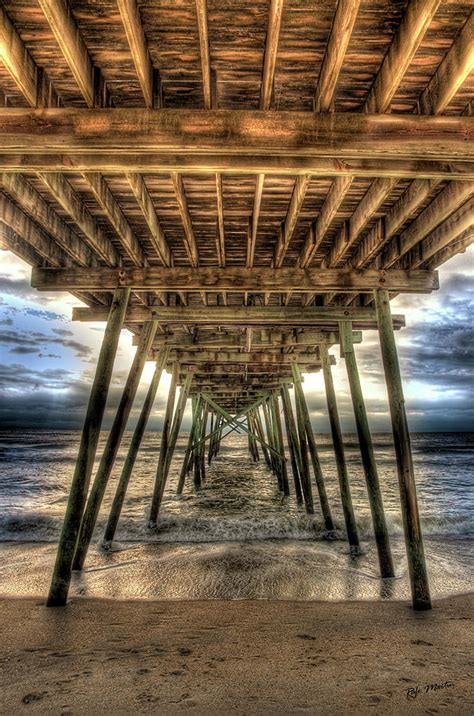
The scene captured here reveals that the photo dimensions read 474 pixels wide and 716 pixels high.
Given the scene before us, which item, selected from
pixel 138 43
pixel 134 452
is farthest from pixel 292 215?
pixel 134 452

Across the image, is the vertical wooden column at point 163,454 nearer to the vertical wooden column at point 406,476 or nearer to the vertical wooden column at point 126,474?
the vertical wooden column at point 126,474

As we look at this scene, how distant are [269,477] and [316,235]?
630 inches

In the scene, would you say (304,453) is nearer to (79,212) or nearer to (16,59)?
(79,212)

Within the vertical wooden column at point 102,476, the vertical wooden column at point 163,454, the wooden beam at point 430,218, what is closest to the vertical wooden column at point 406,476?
the wooden beam at point 430,218

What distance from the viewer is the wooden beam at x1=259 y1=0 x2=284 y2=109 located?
1.79 meters

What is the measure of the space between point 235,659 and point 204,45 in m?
3.79

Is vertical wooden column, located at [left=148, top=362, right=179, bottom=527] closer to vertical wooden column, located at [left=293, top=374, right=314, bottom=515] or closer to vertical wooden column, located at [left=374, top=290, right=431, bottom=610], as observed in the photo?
vertical wooden column, located at [left=293, top=374, right=314, bottom=515]

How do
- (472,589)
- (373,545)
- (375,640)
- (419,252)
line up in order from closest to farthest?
1. (375,640)
2. (419,252)
3. (472,589)
4. (373,545)

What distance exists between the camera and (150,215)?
381 cm

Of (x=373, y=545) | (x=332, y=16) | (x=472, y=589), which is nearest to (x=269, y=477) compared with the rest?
(x=373, y=545)

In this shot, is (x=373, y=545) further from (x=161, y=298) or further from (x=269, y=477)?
(x=269, y=477)

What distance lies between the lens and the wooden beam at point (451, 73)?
2049mm

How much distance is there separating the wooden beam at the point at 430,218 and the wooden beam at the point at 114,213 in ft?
9.33

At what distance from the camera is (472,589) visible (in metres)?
5.38
